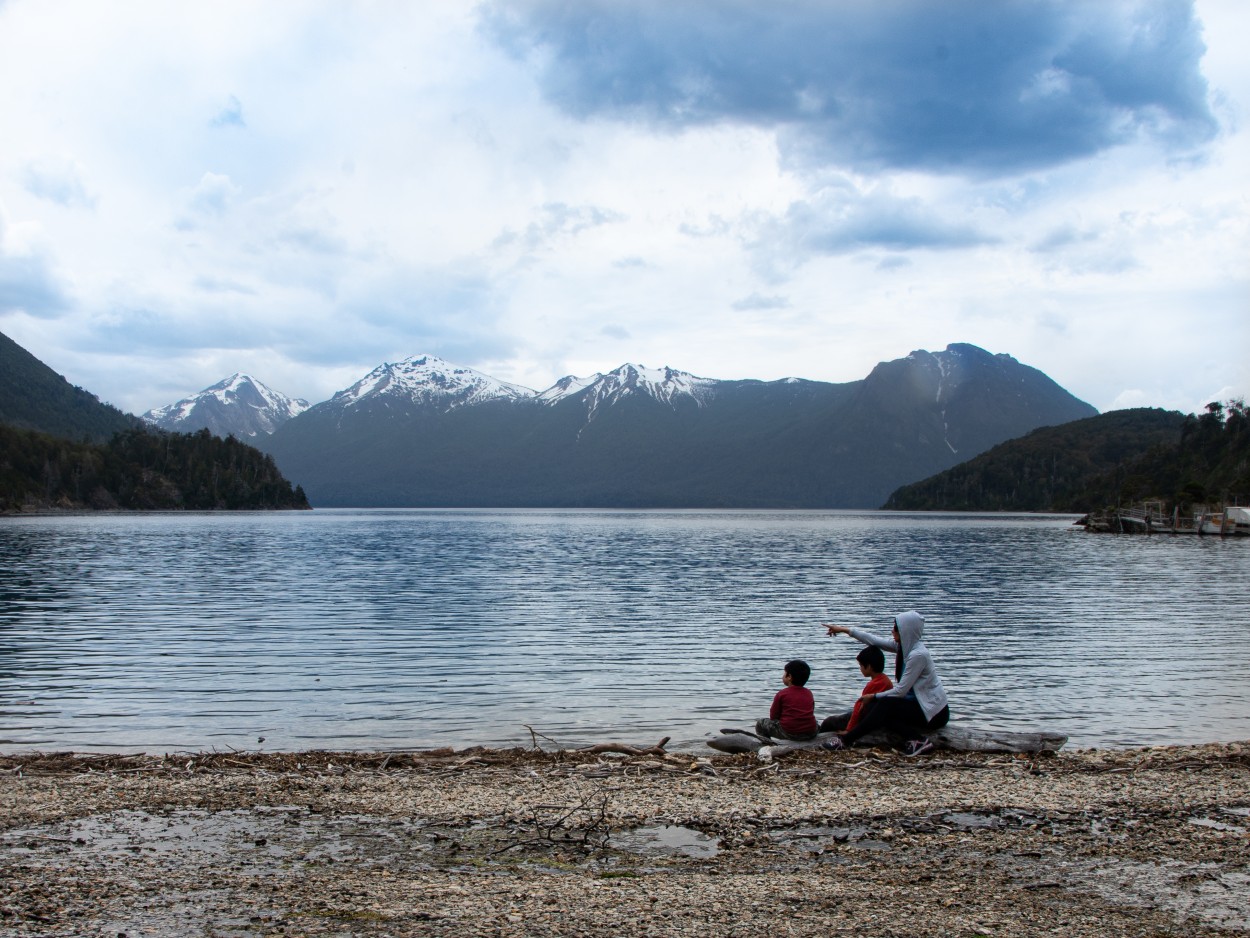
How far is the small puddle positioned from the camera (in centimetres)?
1226

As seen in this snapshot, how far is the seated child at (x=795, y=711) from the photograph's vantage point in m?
18.9

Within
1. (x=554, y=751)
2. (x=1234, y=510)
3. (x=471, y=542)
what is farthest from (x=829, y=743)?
(x=1234, y=510)

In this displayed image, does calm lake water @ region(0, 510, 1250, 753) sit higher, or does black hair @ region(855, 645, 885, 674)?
black hair @ region(855, 645, 885, 674)

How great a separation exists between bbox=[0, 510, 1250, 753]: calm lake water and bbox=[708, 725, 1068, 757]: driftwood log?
217 centimetres

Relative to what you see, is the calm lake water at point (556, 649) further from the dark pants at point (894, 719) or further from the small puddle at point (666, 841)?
the small puddle at point (666, 841)

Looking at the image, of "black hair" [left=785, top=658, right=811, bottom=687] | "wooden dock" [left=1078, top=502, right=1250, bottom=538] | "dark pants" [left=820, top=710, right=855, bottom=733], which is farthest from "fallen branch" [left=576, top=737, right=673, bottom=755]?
"wooden dock" [left=1078, top=502, right=1250, bottom=538]

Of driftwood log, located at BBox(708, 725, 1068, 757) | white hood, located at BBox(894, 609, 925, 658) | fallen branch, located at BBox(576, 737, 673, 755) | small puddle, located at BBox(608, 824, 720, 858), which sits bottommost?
fallen branch, located at BBox(576, 737, 673, 755)

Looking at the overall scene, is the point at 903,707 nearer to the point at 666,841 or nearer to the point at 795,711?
the point at 795,711

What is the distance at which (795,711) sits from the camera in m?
19.1

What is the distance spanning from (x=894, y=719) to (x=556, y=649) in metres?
18.5

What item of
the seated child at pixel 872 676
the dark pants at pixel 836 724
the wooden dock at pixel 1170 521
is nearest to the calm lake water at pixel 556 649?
the dark pants at pixel 836 724

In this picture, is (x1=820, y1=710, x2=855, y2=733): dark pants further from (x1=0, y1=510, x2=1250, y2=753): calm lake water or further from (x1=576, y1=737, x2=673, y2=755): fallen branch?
(x1=576, y1=737, x2=673, y2=755): fallen branch

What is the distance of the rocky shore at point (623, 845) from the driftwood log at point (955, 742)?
563 millimetres

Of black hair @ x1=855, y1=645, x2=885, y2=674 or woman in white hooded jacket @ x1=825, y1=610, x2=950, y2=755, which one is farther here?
black hair @ x1=855, y1=645, x2=885, y2=674
